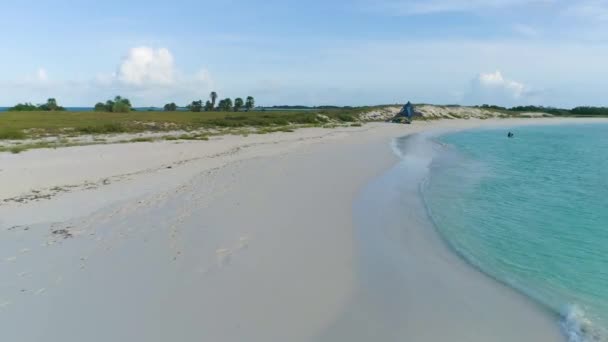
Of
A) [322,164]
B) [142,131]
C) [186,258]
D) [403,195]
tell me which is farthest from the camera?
[142,131]

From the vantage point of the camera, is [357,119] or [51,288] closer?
[51,288]

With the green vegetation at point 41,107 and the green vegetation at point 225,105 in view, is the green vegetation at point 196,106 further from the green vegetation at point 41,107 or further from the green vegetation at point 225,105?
the green vegetation at point 41,107

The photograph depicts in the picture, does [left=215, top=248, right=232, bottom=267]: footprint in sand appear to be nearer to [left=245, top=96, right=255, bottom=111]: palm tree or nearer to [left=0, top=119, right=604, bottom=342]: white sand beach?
[left=0, top=119, right=604, bottom=342]: white sand beach

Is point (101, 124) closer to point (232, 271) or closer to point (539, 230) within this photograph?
point (232, 271)

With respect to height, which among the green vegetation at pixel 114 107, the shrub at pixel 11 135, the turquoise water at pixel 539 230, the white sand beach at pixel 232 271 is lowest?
the turquoise water at pixel 539 230

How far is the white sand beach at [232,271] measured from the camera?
18.2 ft

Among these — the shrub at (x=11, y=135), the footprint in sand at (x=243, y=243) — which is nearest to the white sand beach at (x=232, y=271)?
the footprint in sand at (x=243, y=243)

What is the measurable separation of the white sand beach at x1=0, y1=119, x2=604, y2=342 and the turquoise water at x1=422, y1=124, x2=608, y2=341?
1.74 feet

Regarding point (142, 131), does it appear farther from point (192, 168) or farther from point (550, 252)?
point (550, 252)

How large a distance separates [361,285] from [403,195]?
26.1 ft

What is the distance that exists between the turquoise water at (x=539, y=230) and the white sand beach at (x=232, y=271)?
53 cm

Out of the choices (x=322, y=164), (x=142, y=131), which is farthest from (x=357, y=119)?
(x=322, y=164)

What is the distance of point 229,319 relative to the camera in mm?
5668

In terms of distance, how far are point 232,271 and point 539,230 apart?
306 inches
